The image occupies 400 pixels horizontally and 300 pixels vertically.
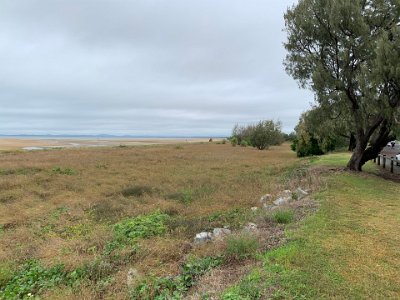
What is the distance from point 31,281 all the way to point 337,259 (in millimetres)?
5722

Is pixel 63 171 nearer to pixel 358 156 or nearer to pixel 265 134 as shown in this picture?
pixel 358 156

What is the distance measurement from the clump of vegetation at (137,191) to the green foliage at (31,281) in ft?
28.9

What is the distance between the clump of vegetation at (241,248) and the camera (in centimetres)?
606

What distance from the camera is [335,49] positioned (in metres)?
17.9

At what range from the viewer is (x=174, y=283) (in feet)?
17.9

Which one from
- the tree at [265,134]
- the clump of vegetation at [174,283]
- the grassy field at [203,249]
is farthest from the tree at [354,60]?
the tree at [265,134]

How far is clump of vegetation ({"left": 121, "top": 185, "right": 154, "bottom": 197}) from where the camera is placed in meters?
16.0

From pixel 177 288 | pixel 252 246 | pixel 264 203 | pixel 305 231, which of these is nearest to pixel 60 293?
pixel 177 288

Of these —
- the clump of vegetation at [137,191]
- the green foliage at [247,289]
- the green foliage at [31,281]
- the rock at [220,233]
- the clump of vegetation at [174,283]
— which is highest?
the green foliage at [247,289]

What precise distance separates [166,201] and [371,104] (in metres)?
10.8

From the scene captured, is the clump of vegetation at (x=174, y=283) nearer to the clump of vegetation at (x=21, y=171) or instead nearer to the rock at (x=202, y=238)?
the rock at (x=202, y=238)

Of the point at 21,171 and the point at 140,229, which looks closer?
the point at 140,229

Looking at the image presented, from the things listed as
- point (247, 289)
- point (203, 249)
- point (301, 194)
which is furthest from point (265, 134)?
point (247, 289)

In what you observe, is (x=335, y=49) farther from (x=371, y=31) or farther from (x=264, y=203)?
(x=264, y=203)
